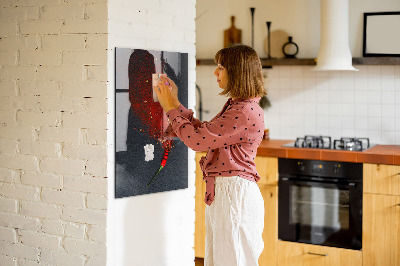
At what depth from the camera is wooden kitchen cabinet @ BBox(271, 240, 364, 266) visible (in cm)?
405

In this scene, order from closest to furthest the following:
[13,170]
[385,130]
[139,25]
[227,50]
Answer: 1. [227,50]
2. [139,25]
3. [13,170]
4. [385,130]

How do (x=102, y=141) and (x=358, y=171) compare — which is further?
(x=358, y=171)

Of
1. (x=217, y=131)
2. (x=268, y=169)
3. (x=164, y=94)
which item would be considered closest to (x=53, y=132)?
A: (x=164, y=94)

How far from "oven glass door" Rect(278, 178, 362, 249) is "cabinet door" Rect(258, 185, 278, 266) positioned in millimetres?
37

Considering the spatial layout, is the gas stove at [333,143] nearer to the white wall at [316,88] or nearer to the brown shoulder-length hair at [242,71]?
the white wall at [316,88]

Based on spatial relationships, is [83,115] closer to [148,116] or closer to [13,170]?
[148,116]

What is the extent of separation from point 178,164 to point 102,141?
1.67ft

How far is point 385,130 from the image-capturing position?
4.54 metres

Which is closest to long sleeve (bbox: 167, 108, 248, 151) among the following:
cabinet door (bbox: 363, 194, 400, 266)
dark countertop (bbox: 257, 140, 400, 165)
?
dark countertop (bbox: 257, 140, 400, 165)

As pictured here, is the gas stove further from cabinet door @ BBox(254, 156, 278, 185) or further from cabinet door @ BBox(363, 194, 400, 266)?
cabinet door @ BBox(363, 194, 400, 266)

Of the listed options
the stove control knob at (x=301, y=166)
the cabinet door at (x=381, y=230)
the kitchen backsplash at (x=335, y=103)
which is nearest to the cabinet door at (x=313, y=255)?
the cabinet door at (x=381, y=230)

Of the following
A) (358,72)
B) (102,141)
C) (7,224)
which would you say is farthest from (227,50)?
(358,72)

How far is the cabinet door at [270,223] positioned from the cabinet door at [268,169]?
4 centimetres

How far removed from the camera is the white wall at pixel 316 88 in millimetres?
4523
